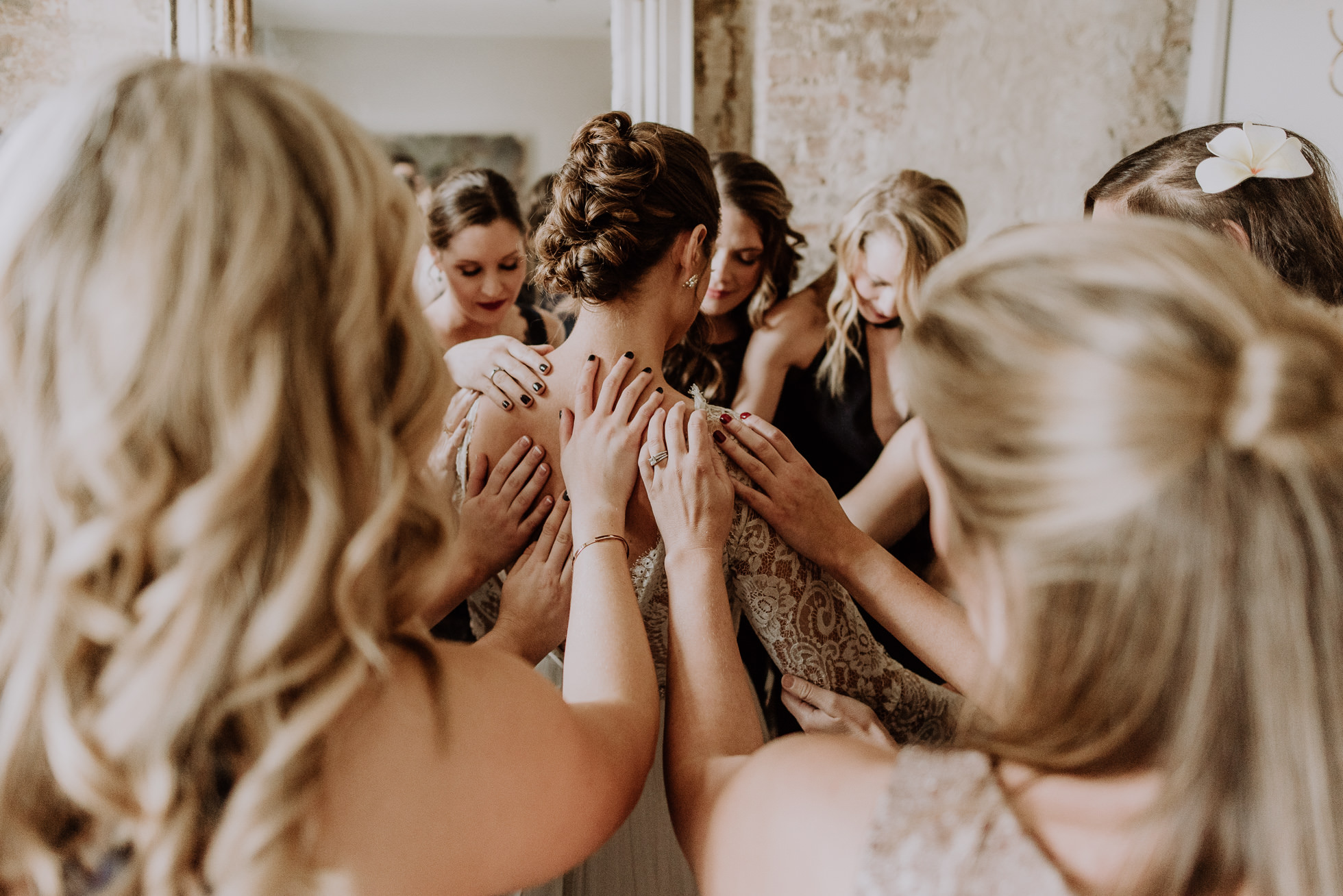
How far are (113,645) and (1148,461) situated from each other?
81cm

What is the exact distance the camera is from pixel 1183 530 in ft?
1.97

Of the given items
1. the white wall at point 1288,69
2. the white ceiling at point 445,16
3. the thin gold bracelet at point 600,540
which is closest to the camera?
the thin gold bracelet at point 600,540

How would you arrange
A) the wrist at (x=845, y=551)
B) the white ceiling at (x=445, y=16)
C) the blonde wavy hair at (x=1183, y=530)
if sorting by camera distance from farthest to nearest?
the white ceiling at (x=445, y=16) → the wrist at (x=845, y=551) → the blonde wavy hair at (x=1183, y=530)

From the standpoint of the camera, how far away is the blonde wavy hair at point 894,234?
2588 millimetres

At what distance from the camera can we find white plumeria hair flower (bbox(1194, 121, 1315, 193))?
149 cm

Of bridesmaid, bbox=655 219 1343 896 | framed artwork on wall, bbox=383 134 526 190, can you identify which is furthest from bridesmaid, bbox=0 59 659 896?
framed artwork on wall, bbox=383 134 526 190

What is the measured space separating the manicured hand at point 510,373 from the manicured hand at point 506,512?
3.8 inches

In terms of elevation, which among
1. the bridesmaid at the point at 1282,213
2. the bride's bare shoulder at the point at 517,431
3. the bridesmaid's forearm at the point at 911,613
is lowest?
the bridesmaid's forearm at the point at 911,613

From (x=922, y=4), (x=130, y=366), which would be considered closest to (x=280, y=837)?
(x=130, y=366)

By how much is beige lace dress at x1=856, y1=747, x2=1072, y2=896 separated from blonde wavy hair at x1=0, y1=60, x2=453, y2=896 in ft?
1.46

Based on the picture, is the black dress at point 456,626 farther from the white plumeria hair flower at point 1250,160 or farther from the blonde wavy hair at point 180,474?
the white plumeria hair flower at point 1250,160

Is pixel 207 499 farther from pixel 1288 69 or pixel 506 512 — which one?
pixel 1288 69

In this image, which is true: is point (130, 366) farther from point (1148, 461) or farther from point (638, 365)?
point (638, 365)

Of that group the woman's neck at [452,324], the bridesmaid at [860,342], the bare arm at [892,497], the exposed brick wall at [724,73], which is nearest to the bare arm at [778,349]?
the bridesmaid at [860,342]
